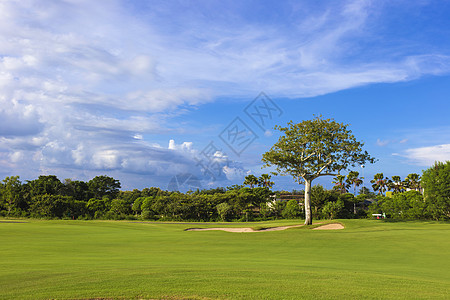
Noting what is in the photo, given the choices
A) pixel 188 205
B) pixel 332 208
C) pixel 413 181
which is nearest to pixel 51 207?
pixel 188 205

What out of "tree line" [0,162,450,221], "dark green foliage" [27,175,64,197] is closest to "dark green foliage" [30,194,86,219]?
"tree line" [0,162,450,221]

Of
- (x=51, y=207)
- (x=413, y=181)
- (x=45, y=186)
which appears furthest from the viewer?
(x=413, y=181)

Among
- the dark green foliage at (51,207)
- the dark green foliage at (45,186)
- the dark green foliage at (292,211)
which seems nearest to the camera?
the dark green foliage at (51,207)

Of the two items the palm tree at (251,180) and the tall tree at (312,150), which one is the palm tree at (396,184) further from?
the tall tree at (312,150)

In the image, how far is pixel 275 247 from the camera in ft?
73.9

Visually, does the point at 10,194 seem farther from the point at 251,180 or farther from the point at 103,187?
the point at 251,180

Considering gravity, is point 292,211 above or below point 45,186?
below

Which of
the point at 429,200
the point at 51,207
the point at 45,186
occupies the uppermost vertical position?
the point at 45,186

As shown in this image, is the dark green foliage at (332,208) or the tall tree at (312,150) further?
the dark green foliage at (332,208)

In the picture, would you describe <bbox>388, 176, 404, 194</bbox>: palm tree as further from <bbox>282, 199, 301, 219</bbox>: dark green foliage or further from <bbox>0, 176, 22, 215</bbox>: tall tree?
<bbox>0, 176, 22, 215</bbox>: tall tree

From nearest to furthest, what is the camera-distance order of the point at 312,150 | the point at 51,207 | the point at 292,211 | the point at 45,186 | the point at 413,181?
the point at 312,150, the point at 51,207, the point at 292,211, the point at 45,186, the point at 413,181

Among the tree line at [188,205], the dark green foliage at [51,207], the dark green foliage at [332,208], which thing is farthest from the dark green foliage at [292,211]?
the dark green foliage at [51,207]

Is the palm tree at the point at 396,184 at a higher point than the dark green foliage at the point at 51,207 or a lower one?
higher

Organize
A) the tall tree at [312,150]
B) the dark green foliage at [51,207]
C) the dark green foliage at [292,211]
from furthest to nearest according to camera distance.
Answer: the dark green foliage at [292,211]
the dark green foliage at [51,207]
the tall tree at [312,150]
